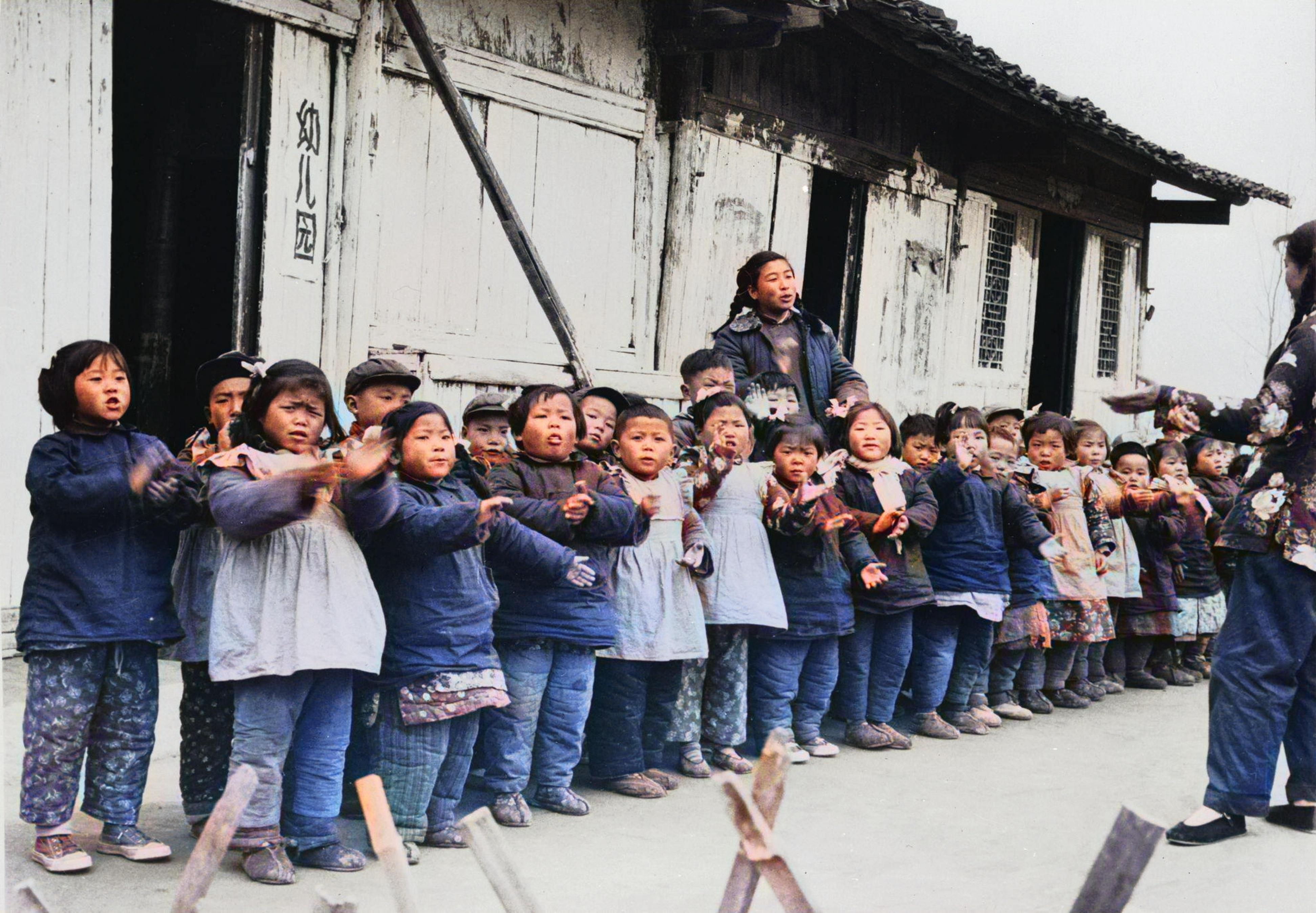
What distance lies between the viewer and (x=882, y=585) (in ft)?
19.4

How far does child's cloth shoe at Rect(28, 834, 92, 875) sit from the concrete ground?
3 cm

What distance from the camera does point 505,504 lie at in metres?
4.30

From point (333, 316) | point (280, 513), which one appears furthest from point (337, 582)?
point (333, 316)

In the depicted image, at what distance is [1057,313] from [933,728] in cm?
758

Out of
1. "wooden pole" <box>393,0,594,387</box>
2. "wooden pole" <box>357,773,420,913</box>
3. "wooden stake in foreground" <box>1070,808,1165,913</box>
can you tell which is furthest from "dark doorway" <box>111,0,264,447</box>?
"wooden stake in foreground" <box>1070,808,1165,913</box>

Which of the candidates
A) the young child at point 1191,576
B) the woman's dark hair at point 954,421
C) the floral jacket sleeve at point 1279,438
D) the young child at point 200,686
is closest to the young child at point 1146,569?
the young child at point 1191,576

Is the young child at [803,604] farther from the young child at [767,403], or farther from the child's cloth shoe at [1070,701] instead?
the child's cloth shoe at [1070,701]

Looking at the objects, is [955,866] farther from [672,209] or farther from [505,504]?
[672,209]

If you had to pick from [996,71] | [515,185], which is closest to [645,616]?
[515,185]

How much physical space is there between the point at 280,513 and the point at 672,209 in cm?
524

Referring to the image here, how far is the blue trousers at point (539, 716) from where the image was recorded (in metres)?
4.53

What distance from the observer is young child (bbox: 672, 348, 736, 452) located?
5.77 m

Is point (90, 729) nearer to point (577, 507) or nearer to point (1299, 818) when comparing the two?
point (577, 507)

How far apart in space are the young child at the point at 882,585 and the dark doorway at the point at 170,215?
4.09m
